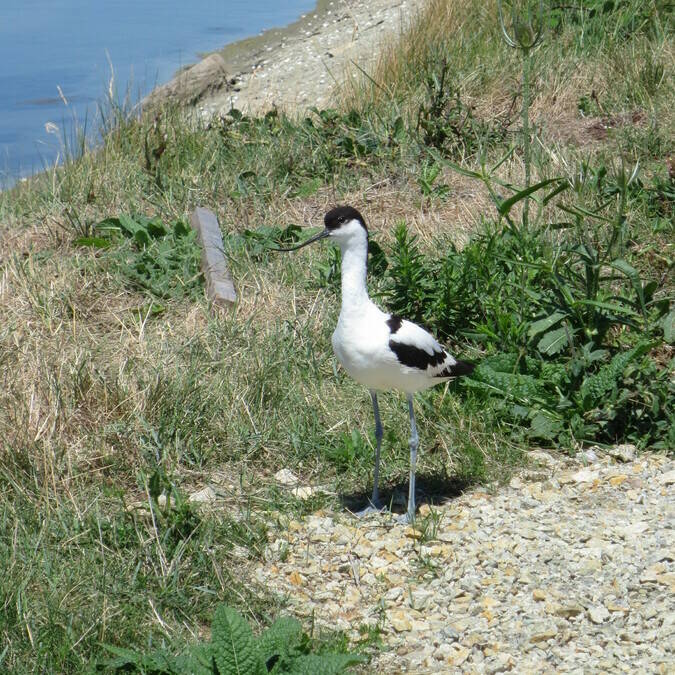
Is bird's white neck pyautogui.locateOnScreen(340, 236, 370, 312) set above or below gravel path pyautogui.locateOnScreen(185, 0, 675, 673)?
above

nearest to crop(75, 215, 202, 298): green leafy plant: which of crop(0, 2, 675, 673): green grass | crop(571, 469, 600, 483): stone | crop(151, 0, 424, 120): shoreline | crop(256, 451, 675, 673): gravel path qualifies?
crop(0, 2, 675, 673): green grass

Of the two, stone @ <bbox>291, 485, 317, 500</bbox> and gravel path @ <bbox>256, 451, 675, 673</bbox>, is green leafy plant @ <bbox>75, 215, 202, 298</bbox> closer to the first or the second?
stone @ <bbox>291, 485, 317, 500</bbox>

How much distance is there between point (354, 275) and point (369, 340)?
28cm

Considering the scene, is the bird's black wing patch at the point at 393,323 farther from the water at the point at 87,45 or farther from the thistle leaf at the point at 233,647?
the water at the point at 87,45

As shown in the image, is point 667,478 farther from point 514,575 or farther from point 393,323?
point 393,323

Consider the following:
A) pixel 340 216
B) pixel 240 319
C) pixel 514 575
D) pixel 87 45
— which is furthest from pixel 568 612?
pixel 87 45

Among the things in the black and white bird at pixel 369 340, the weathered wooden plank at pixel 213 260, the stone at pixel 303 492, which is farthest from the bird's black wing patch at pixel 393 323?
the weathered wooden plank at pixel 213 260

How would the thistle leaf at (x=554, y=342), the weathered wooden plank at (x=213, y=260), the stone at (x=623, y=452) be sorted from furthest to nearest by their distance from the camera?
the weathered wooden plank at (x=213, y=260) < the thistle leaf at (x=554, y=342) < the stone at (x=623, y=452)

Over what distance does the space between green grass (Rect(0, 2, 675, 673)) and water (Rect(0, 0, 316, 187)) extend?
3.25m

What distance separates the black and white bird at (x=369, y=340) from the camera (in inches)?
161

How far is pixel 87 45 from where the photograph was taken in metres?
13.8

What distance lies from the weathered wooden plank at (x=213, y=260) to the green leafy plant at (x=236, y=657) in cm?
259

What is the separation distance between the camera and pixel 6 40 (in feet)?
45.9

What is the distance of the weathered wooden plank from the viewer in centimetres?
564
